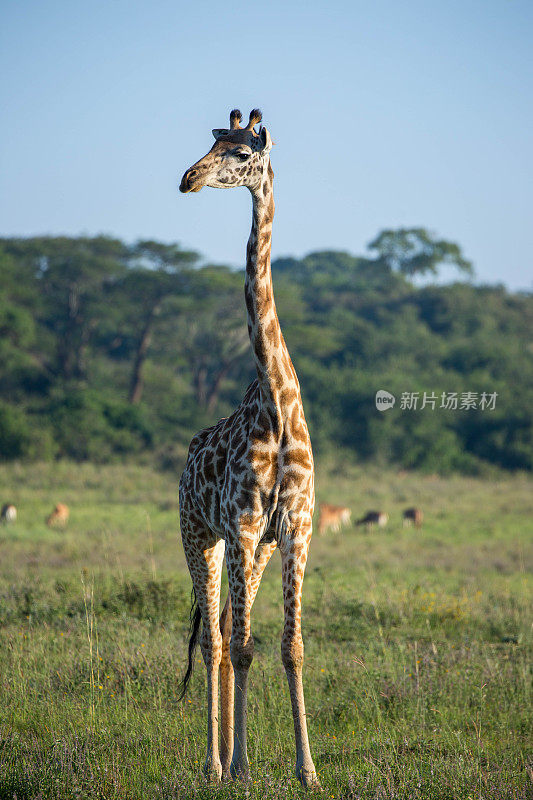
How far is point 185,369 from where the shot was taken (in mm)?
36312

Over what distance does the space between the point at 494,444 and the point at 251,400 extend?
87.1 feet

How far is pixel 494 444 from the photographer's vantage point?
29500 mm

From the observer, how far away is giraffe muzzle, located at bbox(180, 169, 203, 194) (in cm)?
368

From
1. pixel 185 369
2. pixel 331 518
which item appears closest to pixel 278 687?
pixel 331 518

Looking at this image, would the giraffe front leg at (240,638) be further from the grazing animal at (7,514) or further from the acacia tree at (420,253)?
the acacia tree at (420,253)

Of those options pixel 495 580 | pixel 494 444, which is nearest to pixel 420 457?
pixel 494 444

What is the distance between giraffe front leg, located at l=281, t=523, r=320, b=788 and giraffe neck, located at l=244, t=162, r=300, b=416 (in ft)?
2.27

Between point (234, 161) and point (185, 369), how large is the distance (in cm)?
3260

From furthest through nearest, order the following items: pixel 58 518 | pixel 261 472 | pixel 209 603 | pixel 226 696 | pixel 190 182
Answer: pixel 58 518
pixel 209 603
pixel 226 696
pixel 261 472
pixel 190 182

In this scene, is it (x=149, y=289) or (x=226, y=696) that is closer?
(x=226, y=696)

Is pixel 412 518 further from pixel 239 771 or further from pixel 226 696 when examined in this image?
pixel 239 771

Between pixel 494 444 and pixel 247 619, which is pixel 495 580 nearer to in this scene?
pixel 247 619

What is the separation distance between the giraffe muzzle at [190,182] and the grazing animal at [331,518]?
42.9 ft

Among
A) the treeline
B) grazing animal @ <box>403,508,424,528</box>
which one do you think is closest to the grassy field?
grazing animal @ <box>403,508,424,528</box>
